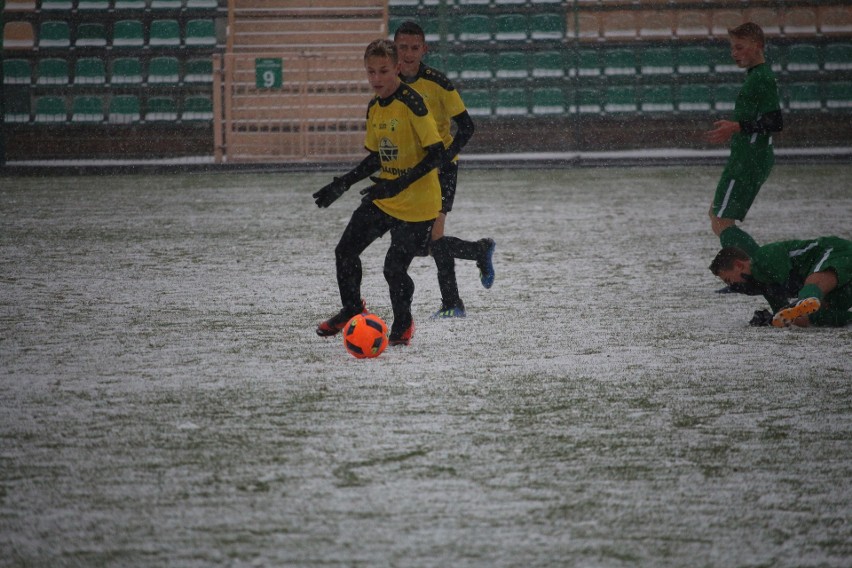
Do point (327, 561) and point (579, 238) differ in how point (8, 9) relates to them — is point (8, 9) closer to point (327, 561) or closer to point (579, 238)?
point (579, 238)

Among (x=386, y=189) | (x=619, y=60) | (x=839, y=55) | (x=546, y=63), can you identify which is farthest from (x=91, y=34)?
(x=386, y=189)

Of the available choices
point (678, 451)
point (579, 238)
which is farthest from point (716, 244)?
point (678, 451)

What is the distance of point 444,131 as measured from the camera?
6.56 metres

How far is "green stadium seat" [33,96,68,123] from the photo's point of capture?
20.4 meters

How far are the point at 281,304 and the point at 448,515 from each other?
12.4 feet

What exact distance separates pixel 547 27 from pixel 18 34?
1029cm

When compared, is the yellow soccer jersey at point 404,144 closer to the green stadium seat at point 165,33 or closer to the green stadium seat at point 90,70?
the green stadium seat at point 90,70

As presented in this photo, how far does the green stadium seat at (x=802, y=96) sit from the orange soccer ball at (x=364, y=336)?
17.8 metres

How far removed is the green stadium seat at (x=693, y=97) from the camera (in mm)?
21389

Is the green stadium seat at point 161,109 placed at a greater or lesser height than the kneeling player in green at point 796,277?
lesser

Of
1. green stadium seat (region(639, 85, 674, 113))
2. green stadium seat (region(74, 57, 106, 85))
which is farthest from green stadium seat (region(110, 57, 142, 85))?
green stadium seat (region(639, 85, 674, 113))

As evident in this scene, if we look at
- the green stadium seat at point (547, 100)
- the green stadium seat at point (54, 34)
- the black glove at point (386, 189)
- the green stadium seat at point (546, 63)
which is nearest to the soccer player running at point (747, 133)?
the black glove at point (386, 189)

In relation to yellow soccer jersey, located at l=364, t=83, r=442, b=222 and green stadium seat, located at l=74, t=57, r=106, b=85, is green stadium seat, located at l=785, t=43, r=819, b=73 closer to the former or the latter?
green stadium seat, located at l=74, t=57, r=106, b=85

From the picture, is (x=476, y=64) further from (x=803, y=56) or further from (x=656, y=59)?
(x=803, y=56)
